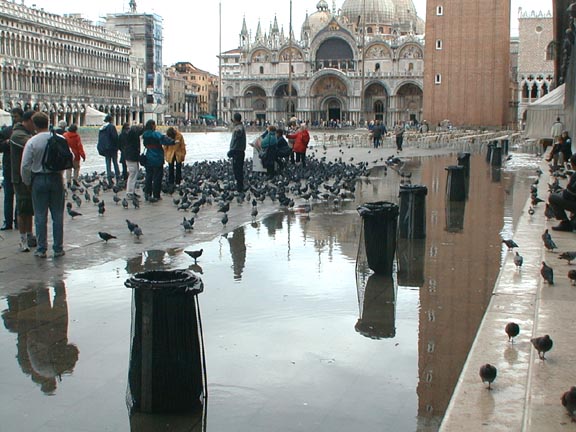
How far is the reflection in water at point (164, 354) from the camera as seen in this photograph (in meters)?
4.11

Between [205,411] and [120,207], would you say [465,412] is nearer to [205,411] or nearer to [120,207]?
[205,411]

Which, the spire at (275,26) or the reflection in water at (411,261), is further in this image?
the spire at (275,26)

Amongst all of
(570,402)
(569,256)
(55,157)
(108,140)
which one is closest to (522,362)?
(570,402)

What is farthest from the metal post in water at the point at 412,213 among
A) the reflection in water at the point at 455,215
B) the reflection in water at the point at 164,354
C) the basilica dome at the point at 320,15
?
the basilica dome at the point at 320,15

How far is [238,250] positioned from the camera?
902 cm

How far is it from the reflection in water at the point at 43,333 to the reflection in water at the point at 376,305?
2.15 meters

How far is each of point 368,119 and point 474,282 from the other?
83256mm

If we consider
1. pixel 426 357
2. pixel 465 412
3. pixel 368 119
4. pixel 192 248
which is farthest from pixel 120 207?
pixel 368 119

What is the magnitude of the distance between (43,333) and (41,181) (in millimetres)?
2729

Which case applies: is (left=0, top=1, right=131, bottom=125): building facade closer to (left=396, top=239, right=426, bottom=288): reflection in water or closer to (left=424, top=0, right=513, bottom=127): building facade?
(left=424, top=0, right=513, bottom=127): building facade

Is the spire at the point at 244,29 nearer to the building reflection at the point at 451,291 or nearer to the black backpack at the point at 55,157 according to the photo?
the building reflection at the point at 451,291

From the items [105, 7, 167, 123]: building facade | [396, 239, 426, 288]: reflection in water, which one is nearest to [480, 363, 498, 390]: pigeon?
[396, 239, 426, 288]: reflection in water

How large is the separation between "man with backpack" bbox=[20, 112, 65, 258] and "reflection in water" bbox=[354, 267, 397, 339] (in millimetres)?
3268

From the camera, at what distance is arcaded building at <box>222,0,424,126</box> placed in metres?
85.7
